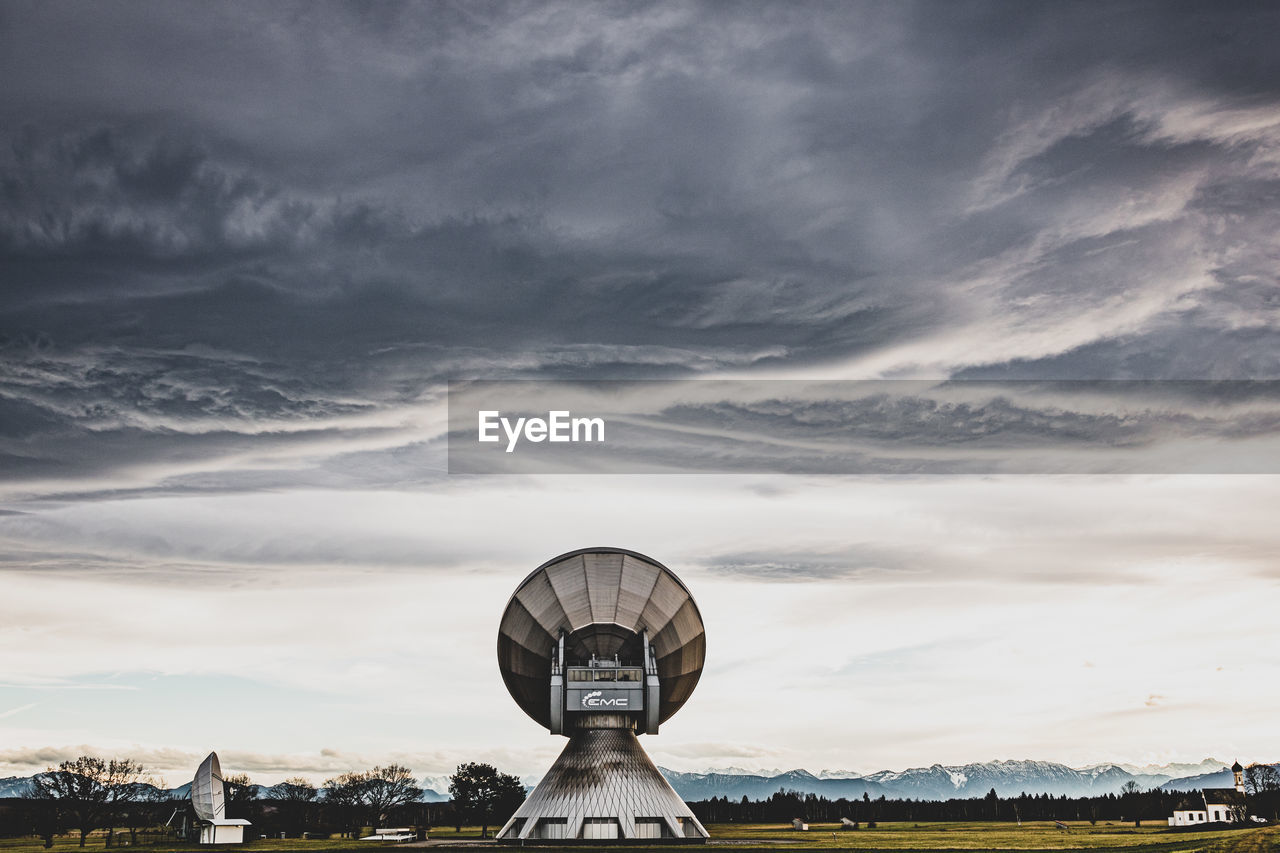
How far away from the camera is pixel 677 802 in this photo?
59.1 metres

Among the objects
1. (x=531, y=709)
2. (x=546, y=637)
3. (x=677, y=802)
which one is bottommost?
(x=677, y=802)

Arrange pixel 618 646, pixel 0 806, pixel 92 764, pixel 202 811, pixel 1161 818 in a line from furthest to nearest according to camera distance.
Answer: pixel 1161 818
pixel 0 806
pixel 92 764
pixel 202 811
pixel 618 646

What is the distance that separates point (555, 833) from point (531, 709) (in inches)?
316

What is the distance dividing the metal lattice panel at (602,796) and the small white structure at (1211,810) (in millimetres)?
59248

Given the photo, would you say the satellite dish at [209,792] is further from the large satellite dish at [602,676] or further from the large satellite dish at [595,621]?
the large satellite dish at [595,621]

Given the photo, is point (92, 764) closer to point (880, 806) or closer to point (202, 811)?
point (202, 811)

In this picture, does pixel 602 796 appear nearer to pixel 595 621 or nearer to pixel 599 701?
pixel 599 701

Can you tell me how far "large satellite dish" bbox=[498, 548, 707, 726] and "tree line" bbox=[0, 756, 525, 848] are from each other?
3118 centimetres

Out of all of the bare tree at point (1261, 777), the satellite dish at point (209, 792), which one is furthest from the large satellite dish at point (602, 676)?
the bare tree at point (1261, 777)

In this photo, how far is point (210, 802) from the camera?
6669 centimetres

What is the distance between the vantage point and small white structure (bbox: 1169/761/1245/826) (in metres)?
93.5

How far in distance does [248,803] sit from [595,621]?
71.7 meters

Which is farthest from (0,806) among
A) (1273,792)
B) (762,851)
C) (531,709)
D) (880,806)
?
(1273,792)

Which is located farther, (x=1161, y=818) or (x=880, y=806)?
(x=880, y=806)
